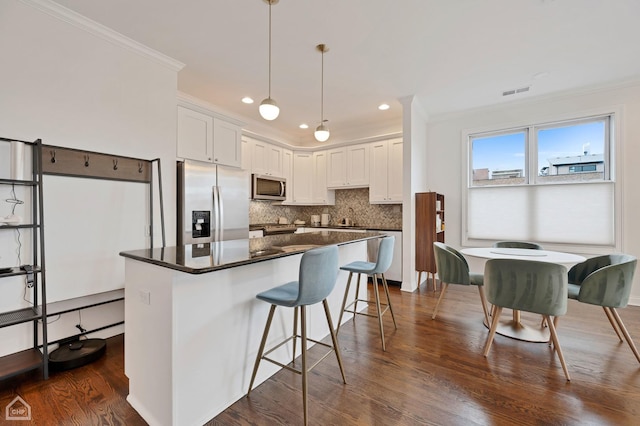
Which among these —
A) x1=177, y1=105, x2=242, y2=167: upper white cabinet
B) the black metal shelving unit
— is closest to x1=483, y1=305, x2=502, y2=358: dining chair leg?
the black metal shelving unit

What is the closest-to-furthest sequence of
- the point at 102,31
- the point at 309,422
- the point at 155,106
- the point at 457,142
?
the point at 309,422 < the point at 102,31 < the point at 155,106 < the point at 457,142

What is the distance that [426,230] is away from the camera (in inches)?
167

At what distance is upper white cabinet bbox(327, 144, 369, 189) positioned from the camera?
5.14 m

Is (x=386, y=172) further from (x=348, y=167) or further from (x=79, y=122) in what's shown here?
(x=79, y=122)

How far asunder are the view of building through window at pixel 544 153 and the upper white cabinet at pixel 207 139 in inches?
156

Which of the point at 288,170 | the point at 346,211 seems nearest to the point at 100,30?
the point at 288,170

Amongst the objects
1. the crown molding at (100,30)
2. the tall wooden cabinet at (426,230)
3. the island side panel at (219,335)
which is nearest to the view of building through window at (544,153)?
the tall wooden cabinet at (426,230)

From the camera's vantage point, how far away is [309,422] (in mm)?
1575

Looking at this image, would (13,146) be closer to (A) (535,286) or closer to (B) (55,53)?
(B) (55,53)

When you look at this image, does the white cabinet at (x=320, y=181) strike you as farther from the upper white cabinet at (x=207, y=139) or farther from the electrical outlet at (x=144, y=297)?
the electrical outlet at (x=144, y=297)

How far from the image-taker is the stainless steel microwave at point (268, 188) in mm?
4672

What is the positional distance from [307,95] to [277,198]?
1915mm

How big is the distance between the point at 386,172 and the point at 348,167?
793mm

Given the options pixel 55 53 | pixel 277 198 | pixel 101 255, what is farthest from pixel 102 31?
pixel 277 198
